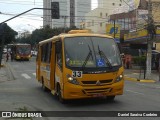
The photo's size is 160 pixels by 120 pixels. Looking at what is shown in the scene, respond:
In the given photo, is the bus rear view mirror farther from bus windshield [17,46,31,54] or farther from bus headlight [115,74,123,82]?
bus windshield [17,46,31,54]

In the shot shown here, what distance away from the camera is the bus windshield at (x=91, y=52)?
44.4 ft

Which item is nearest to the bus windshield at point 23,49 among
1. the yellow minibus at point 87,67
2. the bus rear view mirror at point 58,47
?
the yellow minibus at point 87,67

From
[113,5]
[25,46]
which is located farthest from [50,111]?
[113,5]

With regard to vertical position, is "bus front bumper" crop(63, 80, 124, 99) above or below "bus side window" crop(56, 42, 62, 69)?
below

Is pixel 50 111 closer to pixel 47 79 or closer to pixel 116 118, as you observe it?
pixel 116 118

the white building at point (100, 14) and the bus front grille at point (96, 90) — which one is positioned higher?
the white building at point (100, 14)

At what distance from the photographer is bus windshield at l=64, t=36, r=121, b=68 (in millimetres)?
Result: 13523

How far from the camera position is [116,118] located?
429 inches

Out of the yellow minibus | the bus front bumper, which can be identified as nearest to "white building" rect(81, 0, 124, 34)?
the yellow minibus

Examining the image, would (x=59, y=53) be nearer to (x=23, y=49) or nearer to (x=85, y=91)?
(x=85, y=91)

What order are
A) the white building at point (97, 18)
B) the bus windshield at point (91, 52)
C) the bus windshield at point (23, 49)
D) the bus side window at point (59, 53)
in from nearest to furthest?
1. the bus windshield at point (91, 52)
2. the bus side window at point (59, 53)
3. the bus windshield at point (23, 49)
4. the white building at point (97, 18)

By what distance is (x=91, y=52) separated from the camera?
13.8 m

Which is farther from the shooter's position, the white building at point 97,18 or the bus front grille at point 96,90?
the white building at point 97,18

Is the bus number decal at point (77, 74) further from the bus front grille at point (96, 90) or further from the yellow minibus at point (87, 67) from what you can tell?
the bus front grille at point (96, 90)
